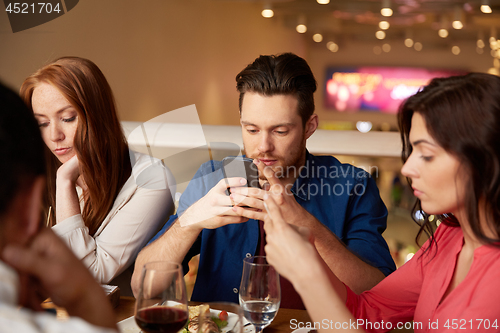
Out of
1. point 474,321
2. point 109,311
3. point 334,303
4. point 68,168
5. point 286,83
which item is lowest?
point 474,321

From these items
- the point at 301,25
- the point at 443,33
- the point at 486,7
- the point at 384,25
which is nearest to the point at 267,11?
the point at 301,25

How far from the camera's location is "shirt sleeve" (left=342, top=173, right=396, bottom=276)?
143cm

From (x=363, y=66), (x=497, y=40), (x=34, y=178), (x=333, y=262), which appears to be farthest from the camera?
(x=363, y=66)

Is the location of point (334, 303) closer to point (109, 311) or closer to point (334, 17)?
point (109, 311)

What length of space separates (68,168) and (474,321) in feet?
4.33

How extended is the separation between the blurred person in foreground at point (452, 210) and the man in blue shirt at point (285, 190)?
35cm

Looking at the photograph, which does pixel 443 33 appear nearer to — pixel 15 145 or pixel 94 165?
pixel 94 165

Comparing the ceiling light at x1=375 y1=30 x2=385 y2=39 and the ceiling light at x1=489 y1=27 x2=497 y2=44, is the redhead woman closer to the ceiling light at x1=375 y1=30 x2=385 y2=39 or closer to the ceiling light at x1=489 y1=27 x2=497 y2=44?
the ceiling light at x1=375 y1=30 x2=385 y2=39

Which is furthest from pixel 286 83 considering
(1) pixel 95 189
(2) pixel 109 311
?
(2) pixel 109 311

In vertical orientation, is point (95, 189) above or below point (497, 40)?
below

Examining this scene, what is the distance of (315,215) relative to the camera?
5.13ft

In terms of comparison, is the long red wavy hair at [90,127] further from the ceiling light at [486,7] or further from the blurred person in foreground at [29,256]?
the ceiling light at [486,7]

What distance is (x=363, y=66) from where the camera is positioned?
5.69 meters

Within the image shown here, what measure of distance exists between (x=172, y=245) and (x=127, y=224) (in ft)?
0.74
